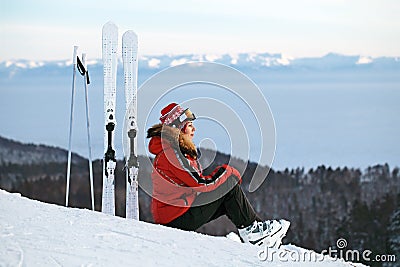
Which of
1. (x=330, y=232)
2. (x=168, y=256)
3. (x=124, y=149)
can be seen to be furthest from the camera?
(x=330, y=232)

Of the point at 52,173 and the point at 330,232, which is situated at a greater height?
the point at 52,173

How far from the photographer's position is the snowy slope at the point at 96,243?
9.91ft

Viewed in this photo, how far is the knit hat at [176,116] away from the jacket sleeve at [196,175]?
0.90ft

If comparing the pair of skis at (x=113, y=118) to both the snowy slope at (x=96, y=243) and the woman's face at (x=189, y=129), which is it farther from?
the snowy slope at (x=96, y=243)

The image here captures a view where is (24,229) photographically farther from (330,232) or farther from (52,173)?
(52,173)

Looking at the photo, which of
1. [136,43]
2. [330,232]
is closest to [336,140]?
[330,232]

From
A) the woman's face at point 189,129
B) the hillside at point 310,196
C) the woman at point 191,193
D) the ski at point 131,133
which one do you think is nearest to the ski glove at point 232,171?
the woman at point 191,193

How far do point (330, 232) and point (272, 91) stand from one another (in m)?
12.7

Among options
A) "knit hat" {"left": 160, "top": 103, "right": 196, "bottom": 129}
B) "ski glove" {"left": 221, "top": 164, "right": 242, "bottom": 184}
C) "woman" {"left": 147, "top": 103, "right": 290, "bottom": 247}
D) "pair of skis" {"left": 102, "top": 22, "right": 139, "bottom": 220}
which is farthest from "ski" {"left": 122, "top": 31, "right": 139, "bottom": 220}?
"ski glove" {"left": 221, "top": 164, "right": 242, "bottom": 184}

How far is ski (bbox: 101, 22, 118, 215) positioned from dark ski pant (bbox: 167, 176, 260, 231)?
4.15 feet

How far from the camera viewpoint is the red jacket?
392 centimetres

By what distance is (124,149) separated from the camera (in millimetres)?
5156

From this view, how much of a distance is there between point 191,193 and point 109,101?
1478 millimetres

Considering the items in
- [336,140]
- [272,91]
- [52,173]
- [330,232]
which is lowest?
[330,232]
